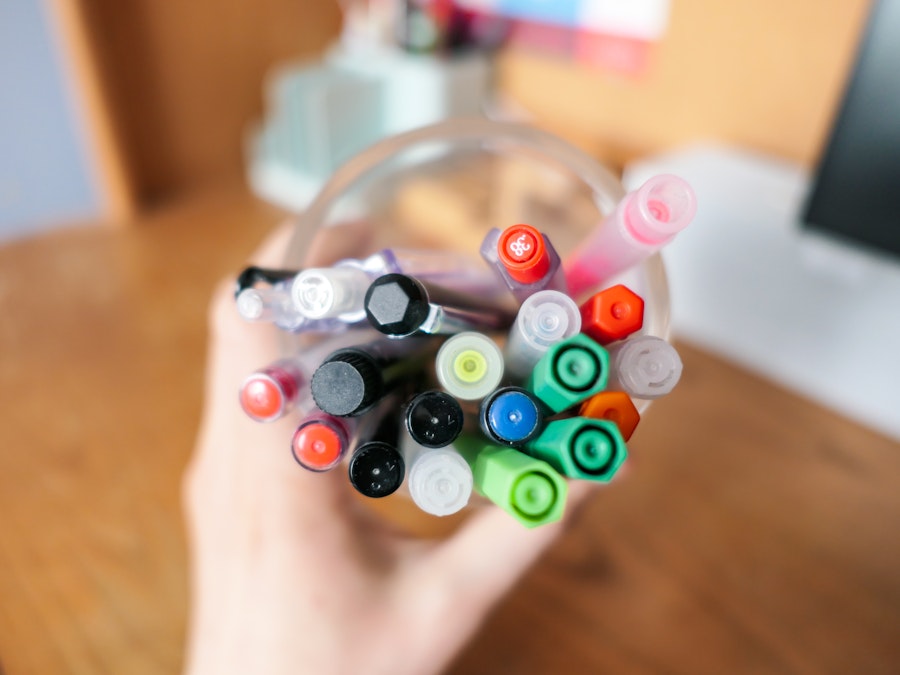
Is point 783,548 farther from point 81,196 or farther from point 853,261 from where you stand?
point 81,196

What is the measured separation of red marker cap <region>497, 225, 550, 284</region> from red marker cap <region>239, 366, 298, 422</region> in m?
0.08

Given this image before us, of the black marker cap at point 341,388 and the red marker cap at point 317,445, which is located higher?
the black marker cap at point 341,388

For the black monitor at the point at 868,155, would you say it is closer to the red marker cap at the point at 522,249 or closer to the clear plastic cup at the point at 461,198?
the clear plastic cup at the point at 461,198

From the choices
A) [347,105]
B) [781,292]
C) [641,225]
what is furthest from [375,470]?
[347,105]

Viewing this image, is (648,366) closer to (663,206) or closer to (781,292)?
(663,206)

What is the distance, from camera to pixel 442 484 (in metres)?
0.18

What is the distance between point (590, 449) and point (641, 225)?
67mm

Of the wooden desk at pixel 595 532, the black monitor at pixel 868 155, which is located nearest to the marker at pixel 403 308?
the wooden desk at pixel 595 532

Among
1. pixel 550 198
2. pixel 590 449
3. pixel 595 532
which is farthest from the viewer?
pixel 550 198


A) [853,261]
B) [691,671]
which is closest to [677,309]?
[853,261]

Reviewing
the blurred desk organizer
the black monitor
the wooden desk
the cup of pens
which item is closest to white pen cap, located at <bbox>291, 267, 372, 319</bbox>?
the cup of pens

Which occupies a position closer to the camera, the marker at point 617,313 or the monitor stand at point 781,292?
the marker at point 617,313

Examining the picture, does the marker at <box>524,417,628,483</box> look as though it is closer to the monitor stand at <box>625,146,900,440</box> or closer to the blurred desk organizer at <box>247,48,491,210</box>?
the monitor stand at <box>625,146,900,440</box>

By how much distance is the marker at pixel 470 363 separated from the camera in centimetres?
18
